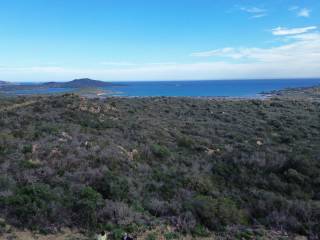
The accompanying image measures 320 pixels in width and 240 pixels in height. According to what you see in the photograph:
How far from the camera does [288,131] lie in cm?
2569

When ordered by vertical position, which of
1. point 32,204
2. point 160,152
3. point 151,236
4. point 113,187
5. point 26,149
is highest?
point 26,149

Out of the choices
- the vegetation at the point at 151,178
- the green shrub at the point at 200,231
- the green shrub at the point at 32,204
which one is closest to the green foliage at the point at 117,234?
the vegetation at the point at 151,178

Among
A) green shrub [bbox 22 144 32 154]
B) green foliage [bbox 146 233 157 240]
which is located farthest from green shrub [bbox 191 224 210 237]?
green shrub [bbox 22 144 32 154]

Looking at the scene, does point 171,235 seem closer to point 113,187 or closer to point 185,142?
point 113,187

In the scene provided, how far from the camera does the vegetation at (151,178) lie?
9648 millimetres

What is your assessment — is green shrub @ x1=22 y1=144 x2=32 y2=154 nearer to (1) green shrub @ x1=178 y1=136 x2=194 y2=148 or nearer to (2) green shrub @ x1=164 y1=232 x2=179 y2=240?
(2) green shrub @ x1=164 y1=232 x2=179 y2=240

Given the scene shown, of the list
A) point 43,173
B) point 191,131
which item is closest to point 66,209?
point 43,173

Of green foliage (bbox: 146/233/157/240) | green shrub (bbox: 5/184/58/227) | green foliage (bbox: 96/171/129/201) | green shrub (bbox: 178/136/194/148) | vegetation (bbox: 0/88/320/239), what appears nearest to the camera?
green foliage (bbox: 146/233/157/240)

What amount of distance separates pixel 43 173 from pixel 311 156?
12196 millimetres

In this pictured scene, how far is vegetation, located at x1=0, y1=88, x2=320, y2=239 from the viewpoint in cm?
965

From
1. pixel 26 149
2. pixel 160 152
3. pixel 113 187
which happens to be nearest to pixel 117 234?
pixel 113 187

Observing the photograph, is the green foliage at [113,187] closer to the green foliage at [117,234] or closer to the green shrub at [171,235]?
the green foliage at [117,234]

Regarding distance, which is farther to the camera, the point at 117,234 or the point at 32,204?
the point at 32,204

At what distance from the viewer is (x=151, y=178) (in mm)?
13703
